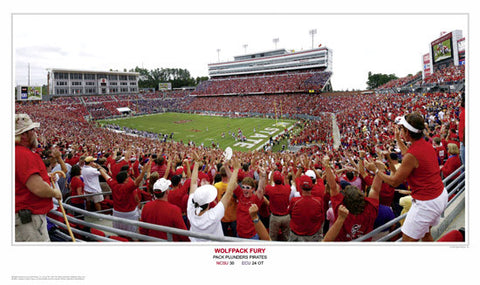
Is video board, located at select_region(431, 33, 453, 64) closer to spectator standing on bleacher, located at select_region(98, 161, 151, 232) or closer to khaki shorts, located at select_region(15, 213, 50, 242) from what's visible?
spectator standing on bleacher, located at select_region(98, 161, 151, 232)

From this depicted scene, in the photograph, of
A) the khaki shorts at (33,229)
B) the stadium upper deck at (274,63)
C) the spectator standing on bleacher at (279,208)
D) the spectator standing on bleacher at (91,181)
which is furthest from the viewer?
the stadium upper deck at (274,63)

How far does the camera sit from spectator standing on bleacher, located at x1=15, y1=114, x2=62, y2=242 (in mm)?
2441

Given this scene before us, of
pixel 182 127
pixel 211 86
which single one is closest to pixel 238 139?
pixel 182 127

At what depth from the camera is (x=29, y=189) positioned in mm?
2443

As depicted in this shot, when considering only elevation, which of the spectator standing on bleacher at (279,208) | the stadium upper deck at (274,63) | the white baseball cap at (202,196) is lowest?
the spectator standing on bleacher at (279,208)

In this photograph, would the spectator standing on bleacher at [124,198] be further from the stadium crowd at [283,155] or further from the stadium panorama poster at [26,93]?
the stadium panorama poster at [26,93]

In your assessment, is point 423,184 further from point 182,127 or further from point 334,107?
point 334,107

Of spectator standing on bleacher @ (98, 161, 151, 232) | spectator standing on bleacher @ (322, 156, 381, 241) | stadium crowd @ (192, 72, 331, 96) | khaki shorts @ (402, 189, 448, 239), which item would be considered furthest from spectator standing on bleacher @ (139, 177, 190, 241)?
stadium crowd @ (192, 72, 331, 96)

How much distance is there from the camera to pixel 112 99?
50.1 m

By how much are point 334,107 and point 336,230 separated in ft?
125

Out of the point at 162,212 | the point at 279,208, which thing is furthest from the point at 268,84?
the point at 162,212

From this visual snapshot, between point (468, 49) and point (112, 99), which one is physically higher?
point (112, 99)

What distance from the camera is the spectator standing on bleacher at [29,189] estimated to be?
8.01ft

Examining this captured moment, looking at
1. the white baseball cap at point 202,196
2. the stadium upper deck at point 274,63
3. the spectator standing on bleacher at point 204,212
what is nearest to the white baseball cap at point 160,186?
the spectator standing on bleacher at point 204,212
